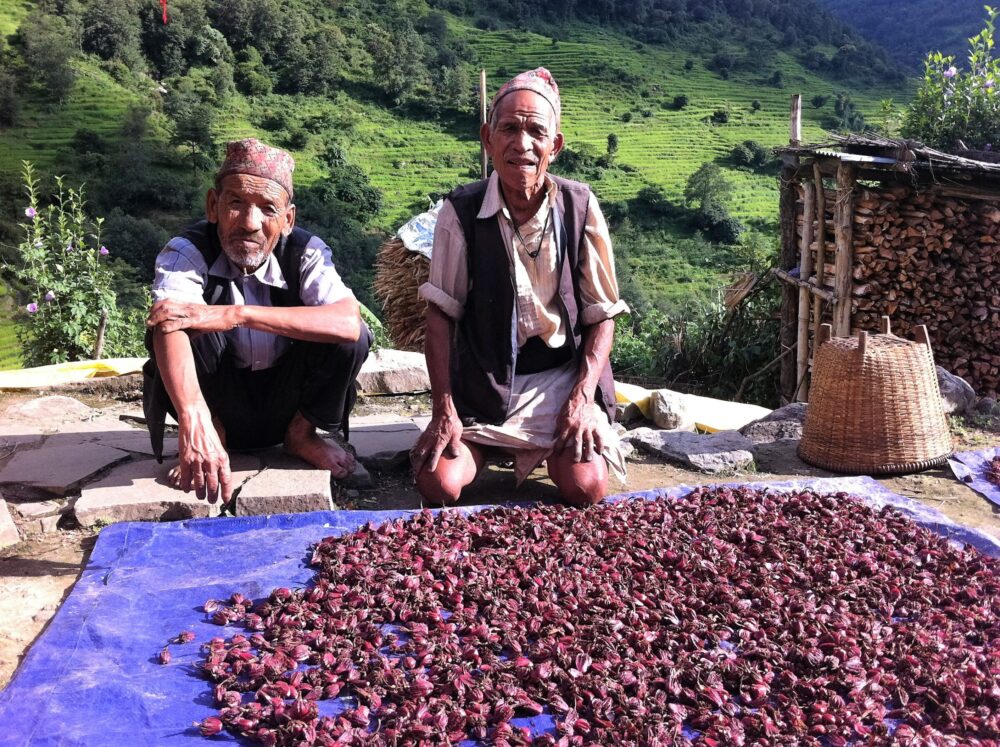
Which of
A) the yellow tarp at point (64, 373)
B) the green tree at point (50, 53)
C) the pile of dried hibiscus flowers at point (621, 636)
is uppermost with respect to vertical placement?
the green tree at point (50, 53)

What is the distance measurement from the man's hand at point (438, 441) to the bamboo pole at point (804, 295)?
4467 millimetres

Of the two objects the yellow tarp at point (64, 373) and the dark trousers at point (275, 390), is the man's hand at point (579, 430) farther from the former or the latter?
the yellow tarp at point (64, 373)

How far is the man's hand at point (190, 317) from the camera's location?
2.78 meters

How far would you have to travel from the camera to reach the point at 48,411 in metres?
4.33

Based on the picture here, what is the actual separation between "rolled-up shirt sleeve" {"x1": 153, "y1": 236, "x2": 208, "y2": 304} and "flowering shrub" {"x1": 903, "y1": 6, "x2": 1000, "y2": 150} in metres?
7.48

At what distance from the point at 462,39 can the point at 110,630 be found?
38833 millimetres

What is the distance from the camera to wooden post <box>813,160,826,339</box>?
6.72 meters

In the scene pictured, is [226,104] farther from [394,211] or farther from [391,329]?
[391,329]

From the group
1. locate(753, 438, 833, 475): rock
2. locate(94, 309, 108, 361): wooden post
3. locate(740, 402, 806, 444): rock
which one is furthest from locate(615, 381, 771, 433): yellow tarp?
locate(94, 309, 108, 361): wooden post

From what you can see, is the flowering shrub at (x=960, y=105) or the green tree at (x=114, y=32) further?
the green tree at (x=114, y=32)

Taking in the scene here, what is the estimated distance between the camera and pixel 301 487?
10.2 ft

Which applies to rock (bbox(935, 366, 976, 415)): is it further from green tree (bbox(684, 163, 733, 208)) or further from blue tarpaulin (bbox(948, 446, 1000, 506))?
green tree (bbox(684, 163, 733, 208))

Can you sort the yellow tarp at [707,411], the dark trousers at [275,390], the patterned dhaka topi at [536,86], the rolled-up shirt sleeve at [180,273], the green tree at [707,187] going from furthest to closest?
the green tree at [707,187], the yellow tarp at [707,411], the dark trousers at [275,390], the patterned dhaka topi at [536,86], the rolled-up shirt sleeve at [180,273]

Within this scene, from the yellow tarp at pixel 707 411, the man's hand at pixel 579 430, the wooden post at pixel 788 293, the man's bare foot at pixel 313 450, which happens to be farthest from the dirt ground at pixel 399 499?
the wooden post at pixel 788 293
